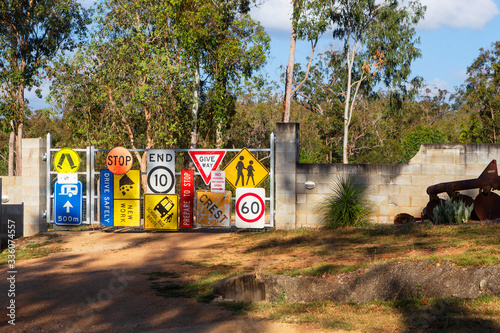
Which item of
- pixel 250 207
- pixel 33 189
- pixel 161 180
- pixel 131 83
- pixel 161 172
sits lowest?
pixel 250 207

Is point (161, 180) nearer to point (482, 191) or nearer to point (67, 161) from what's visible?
point (67, 161)

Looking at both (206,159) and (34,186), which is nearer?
(206,159)

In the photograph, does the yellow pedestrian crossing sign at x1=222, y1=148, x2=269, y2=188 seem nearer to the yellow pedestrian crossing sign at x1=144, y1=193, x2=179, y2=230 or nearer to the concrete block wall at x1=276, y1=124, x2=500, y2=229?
the concrete block wall at x1=276, y1=124, x2=500, y2=229

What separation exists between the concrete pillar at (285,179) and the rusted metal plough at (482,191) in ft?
12.3

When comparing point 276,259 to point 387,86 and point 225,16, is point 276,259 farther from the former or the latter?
point 387,86

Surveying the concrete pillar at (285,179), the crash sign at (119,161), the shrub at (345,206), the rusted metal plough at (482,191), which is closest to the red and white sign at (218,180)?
the concrete pillar at (285,179)

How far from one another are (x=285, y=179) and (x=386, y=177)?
285 centimetres

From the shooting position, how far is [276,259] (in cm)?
1073

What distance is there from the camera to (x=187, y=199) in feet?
49.7

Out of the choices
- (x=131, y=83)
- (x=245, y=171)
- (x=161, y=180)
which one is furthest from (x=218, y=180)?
(x=131, y=83)

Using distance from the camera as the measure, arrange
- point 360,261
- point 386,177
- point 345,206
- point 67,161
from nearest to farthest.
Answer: point 360,261 < point 345,206 < point 386,177 < point 67,161

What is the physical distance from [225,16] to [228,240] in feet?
61.6

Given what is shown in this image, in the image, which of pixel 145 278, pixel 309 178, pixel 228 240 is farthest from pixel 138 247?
pixel 309 178

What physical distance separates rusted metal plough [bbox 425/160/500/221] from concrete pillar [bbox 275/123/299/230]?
375 cm
